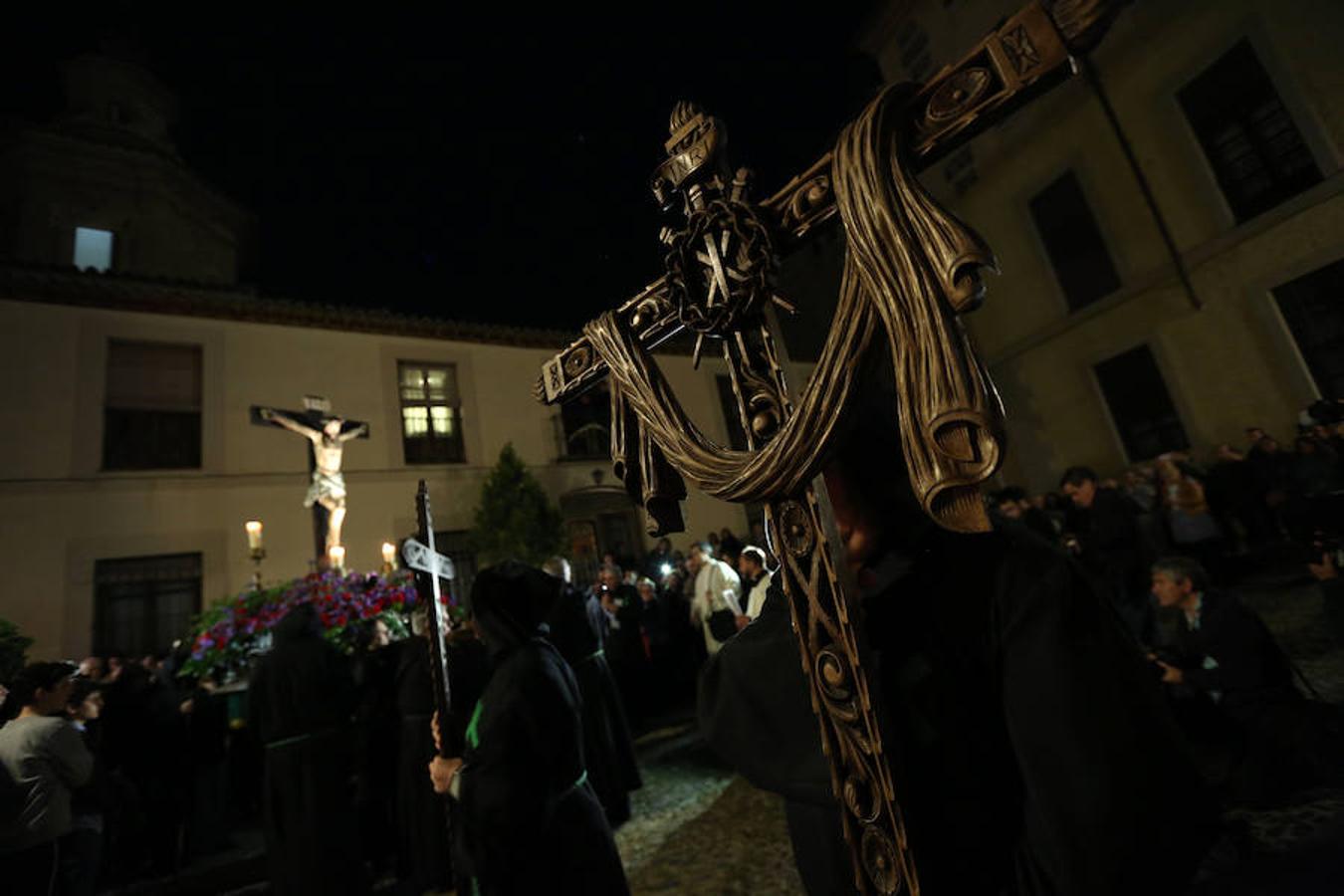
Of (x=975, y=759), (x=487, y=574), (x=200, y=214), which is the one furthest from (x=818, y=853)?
(x=200, y=214)

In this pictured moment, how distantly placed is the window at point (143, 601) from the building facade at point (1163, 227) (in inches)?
689

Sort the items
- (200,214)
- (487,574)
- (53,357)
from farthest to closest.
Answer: (200,214), (53,357), (487,574)

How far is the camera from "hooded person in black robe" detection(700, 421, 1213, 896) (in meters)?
0.90

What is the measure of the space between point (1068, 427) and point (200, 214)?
22771 millimetres

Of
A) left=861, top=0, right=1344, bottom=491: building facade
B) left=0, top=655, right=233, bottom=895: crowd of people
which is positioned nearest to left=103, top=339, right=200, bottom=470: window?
left=0, top=655, right=233, bottom=895: crowd of people

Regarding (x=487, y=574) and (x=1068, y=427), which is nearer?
(x=487, y=574)

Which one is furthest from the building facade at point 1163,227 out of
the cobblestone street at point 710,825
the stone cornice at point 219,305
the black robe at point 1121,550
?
the stone cornice at point 219,305

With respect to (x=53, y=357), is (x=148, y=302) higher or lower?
higher

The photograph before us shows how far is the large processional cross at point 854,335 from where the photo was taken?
89 centimetres

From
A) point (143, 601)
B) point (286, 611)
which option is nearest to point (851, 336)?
point (286, 611)

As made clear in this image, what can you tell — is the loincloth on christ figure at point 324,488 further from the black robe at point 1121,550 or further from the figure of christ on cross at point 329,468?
the black robe at point 1121,550

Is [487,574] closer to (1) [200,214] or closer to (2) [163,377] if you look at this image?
(2) [163,377]

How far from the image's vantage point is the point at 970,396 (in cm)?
86

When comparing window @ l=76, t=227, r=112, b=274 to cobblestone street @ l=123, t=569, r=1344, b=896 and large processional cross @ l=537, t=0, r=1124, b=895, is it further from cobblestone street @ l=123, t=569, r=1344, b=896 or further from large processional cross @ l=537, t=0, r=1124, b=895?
large processional cross @ l=537, t=0, r=1124, b=895
